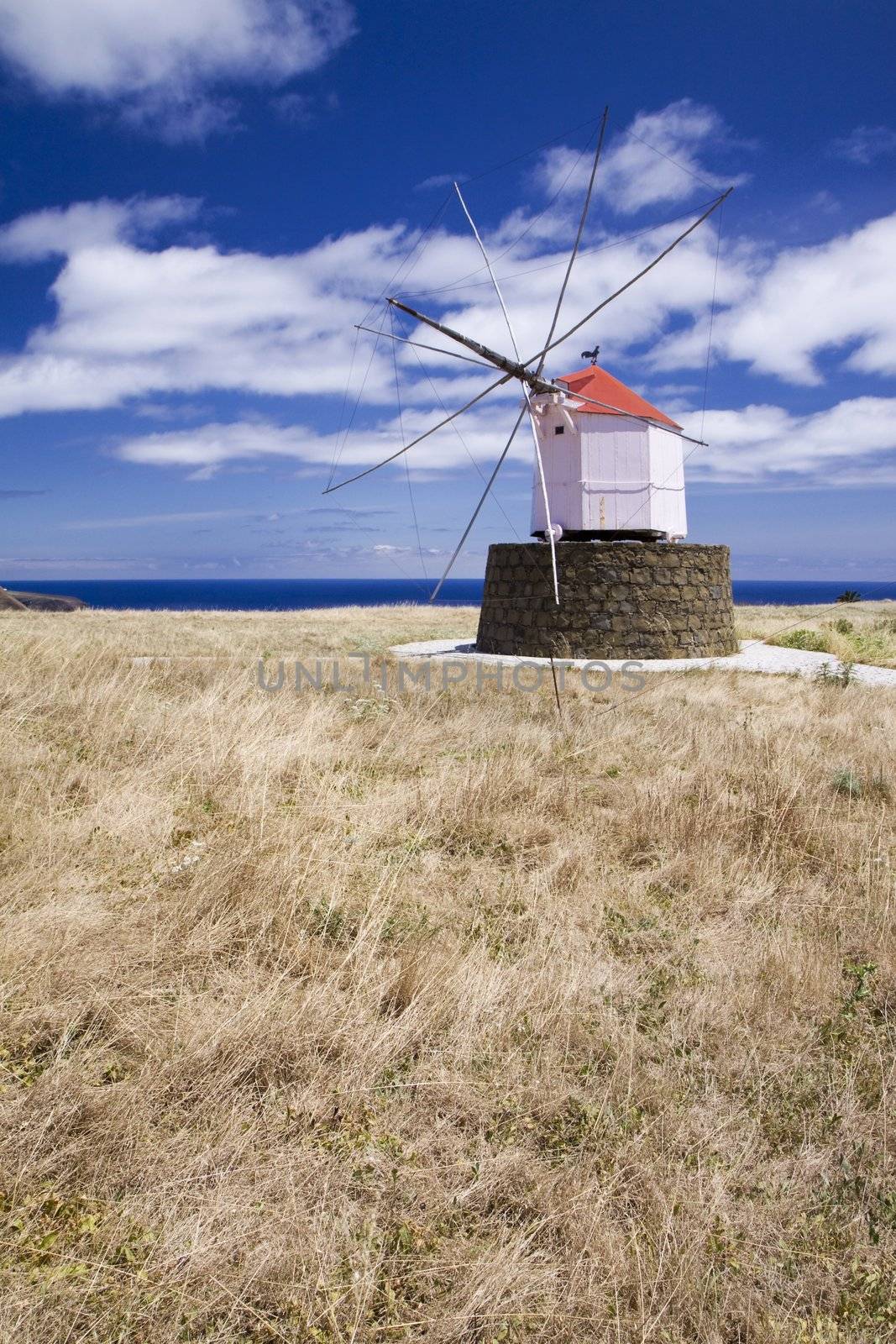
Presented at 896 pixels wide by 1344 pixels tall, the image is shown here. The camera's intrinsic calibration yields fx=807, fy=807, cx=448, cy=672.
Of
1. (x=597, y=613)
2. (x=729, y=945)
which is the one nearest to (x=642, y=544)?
(x=597, y=613)

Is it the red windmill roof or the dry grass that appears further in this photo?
the dry grass

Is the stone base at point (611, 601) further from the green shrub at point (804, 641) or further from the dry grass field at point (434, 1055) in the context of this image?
the dry grass field at point (434, 1055)

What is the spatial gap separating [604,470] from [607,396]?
1.59 metres

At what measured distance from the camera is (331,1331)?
187 centimetres

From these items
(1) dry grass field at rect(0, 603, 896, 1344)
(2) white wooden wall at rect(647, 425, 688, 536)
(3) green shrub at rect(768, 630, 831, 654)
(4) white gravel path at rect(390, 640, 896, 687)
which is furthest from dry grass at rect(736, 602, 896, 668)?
(1) dry grass field at rect(0, 603, 896, 1344)

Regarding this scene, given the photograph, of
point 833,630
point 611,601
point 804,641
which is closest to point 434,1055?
point 611,601

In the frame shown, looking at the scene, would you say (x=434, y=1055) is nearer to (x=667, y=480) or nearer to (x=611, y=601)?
(x=611, y=601)

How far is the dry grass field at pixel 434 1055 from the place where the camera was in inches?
77.2

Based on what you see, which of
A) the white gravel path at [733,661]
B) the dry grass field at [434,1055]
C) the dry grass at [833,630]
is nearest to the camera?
the dry grass field at [434,1055]

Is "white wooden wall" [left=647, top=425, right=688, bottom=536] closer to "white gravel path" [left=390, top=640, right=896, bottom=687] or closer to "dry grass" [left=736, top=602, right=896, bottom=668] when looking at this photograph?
"white gravel path" [left=390, top=640, right=896, bottom=687]

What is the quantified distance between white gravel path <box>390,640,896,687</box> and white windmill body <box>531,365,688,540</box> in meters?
2.73

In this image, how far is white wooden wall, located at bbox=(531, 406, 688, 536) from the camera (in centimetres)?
1544

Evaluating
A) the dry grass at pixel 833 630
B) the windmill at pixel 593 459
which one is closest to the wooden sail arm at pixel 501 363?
the windmill at pixel 593 459

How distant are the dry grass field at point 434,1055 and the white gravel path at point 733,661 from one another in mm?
7913
